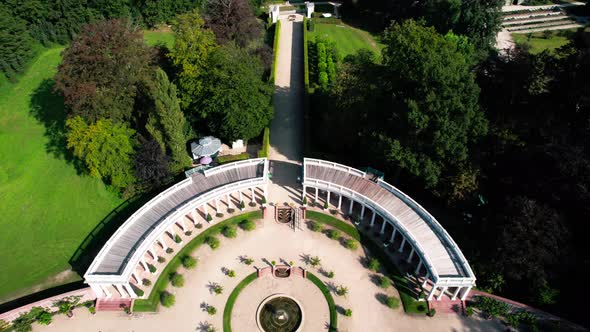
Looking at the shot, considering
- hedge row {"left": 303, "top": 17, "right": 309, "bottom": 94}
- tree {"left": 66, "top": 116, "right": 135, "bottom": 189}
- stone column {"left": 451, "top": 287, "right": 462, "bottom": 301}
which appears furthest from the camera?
hedge row {"left": 303, "top": 17, "right": 309, "bottom": 94}

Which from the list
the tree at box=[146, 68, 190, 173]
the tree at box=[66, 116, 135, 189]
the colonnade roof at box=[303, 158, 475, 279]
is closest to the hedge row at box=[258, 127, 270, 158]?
the colonnade roof at box=[303, 158, 475, 279]

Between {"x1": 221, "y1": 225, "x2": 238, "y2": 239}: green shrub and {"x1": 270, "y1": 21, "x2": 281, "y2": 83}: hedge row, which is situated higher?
{"x1": 270, "y1": 21, "x2": 281, "y2": 83}: hedge row

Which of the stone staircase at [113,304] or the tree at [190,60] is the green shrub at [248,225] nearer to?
the stone staircase at [113,304]

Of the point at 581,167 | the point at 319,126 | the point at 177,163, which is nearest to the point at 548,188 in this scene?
the point at 581,167

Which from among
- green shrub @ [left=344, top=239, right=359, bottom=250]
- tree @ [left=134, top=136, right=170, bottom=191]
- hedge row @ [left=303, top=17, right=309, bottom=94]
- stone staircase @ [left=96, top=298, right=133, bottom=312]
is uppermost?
hedge row @ [left=303, top=17, right=309, bottom=94]

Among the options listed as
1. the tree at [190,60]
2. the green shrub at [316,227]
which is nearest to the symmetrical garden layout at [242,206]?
the green shrub at [316,227]

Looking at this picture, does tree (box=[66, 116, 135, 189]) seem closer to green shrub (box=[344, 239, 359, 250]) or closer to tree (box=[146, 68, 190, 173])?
tree (box=[146, 68, 190, 173])

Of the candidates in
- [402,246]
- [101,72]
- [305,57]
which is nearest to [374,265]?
[402,246]
